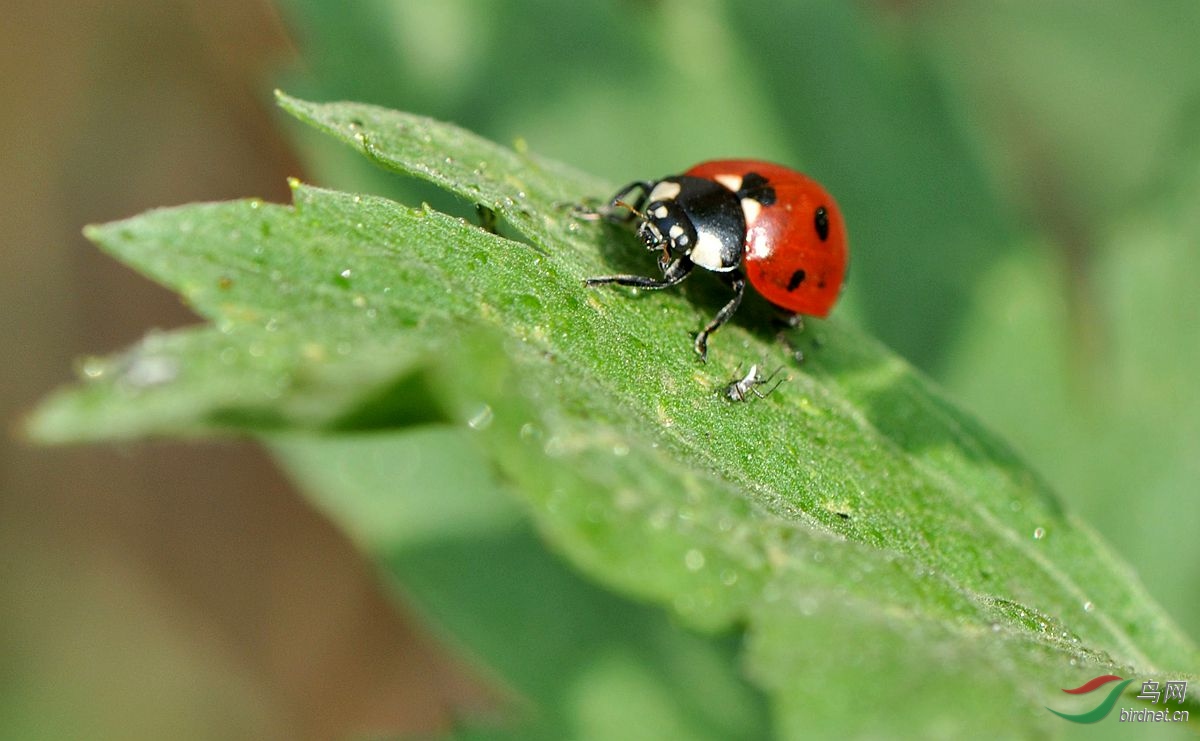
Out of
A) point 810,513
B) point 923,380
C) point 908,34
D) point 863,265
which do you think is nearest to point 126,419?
point 810,513

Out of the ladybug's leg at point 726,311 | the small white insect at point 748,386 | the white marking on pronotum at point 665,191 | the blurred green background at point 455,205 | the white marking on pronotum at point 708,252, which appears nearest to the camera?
the small white insect at point 748,386

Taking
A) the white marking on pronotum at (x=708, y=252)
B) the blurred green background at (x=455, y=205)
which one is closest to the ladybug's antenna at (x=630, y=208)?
the white marking on pronotum at (x=708, y=252)

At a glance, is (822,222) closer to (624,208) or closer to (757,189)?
(757,189)

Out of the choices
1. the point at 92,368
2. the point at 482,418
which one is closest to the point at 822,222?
the point at 482,418

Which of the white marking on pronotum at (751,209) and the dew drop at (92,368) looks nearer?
the dew drop at (92,368)

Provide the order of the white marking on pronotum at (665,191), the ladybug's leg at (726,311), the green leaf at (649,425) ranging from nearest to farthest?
the green leaf at (649,425) → the ladybug's leg at (726,311) → the white marking on pronotum at (665,191)

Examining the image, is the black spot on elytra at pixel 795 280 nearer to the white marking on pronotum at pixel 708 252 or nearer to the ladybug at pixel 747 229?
the ladybug at pixel 747 229
